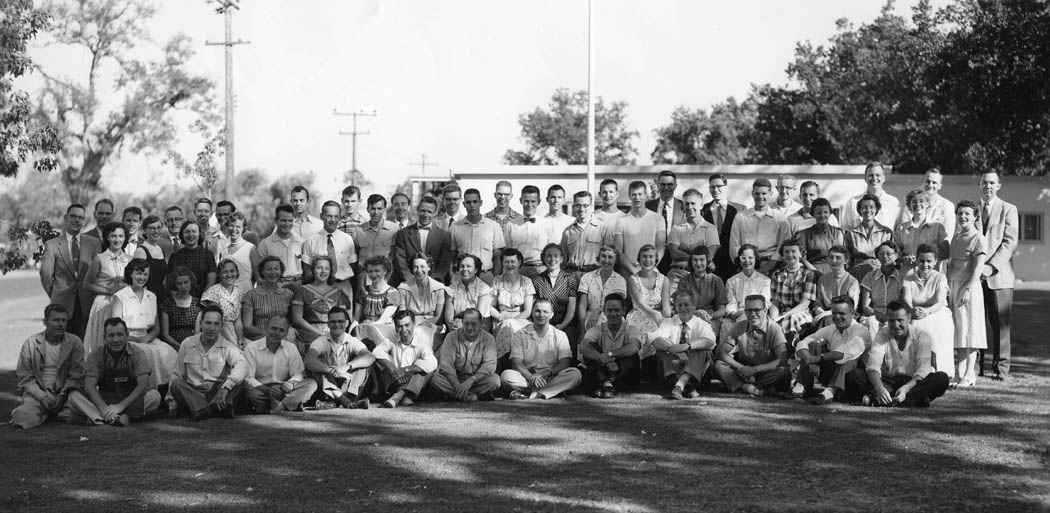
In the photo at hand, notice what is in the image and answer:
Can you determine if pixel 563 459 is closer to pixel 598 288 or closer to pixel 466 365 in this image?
pixel 466 365

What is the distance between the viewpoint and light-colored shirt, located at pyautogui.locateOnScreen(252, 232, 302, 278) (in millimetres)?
11578

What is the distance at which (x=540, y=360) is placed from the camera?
11164 mm

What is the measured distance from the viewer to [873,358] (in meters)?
10.3

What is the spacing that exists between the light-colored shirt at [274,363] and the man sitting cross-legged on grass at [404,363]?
735 millimetres

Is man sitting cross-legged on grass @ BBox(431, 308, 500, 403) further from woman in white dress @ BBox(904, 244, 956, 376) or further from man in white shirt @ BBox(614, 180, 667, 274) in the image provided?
woman in white dress @ BBox(904, 244, 956, 376)

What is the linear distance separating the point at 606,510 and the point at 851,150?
145ft

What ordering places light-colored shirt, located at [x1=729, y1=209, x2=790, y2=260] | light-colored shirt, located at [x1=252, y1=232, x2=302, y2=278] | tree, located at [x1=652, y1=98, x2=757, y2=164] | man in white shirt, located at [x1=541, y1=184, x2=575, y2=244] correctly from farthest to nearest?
tree, located at [x1=652, y1=98, x2=757, y2=164]
man in white shirt, located at [x1=541, y1=184, x2=575, y2=244]
light-colored shirt, located at [x1=729, y1=209, x2=790, y2=260]
light-colored shirt, located at [x1=252, y1=232, x2=302, y2=278]

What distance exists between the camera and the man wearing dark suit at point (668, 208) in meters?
12.1

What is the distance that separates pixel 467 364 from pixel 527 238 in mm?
1826

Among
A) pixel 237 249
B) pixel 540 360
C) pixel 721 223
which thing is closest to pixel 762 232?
pixel 721 223

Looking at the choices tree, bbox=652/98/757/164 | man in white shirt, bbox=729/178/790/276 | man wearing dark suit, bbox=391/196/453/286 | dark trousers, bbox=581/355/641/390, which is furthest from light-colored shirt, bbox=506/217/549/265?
tree, bbox=652/98/757/164

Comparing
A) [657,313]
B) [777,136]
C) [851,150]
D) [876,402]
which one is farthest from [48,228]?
[777,136]

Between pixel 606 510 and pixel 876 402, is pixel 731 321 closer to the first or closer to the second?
pixel 876 402

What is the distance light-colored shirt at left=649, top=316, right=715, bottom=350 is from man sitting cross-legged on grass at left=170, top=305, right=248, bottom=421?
13.0 ft
